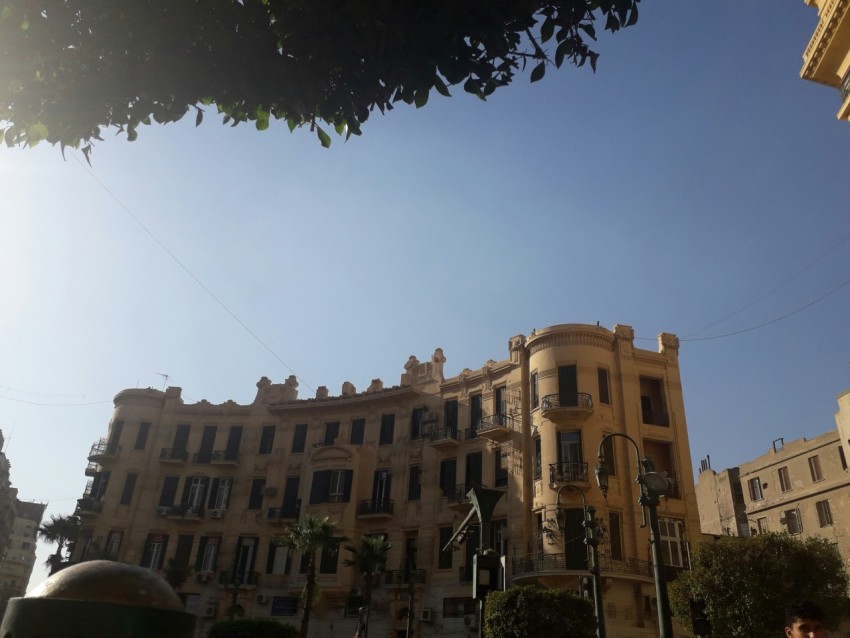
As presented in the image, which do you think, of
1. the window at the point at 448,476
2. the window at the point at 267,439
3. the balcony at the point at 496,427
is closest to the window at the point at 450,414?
the window at the point at 448,476

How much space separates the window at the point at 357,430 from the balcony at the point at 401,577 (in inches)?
338

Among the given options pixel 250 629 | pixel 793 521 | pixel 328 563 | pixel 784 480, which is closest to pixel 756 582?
pixel 250 629

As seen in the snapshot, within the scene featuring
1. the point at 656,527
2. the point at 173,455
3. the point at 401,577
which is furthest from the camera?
the point at 173,455

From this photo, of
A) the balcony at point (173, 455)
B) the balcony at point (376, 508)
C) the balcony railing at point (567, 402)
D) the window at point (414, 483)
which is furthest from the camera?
the balcony at point (173, 455)

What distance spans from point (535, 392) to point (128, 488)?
27.2 m

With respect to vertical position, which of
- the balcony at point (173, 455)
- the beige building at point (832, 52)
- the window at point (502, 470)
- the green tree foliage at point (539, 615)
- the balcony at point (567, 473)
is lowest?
the green tree foliage at point (539, 615)

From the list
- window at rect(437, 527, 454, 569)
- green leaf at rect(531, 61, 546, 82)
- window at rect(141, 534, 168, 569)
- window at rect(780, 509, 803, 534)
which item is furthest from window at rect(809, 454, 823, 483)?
green leaf at rect(531, 61, 546, 82)

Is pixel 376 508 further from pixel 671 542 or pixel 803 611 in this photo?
pixel 803 611

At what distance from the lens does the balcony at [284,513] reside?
40188 millimetres

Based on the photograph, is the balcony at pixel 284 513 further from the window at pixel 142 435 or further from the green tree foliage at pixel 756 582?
the green tree foliage at pixel 756 582

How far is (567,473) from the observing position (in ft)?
103

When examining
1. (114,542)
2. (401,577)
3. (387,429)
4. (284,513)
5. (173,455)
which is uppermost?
(387,429)

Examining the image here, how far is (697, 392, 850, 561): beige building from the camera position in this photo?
4044 centimetres

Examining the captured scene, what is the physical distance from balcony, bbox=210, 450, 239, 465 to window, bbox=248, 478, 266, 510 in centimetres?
189
